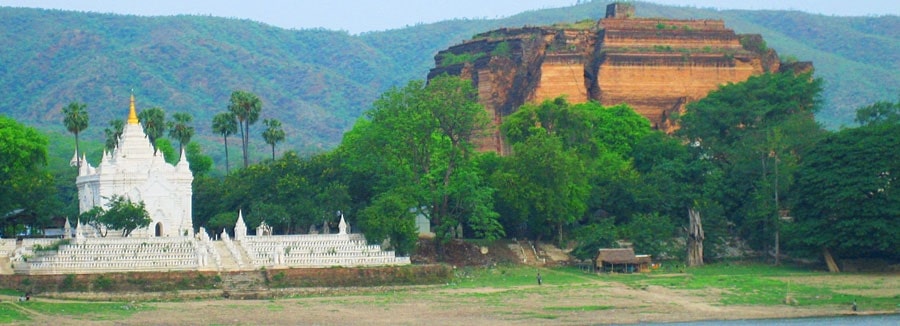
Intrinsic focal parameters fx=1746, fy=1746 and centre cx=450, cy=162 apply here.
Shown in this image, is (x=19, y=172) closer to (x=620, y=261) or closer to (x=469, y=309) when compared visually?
(x=469, y=309)

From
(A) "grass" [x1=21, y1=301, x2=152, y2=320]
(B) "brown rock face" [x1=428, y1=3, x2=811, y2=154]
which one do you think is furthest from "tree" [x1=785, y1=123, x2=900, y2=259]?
(A) "grass" [x1=21, y1=301, x2=152, y2=320]

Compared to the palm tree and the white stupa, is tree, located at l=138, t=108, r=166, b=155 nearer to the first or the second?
the palm tree

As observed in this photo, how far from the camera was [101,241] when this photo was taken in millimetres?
62562

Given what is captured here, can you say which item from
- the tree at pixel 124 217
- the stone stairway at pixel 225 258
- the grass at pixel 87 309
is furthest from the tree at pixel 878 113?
the grass at pixel 87 309

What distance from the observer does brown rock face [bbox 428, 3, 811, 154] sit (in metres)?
85.6

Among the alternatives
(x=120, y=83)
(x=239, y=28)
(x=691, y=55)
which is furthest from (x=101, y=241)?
(x=239, y=28)

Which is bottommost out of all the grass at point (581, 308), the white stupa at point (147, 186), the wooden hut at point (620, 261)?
the grass at point (581, 308)

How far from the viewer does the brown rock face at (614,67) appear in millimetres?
85562

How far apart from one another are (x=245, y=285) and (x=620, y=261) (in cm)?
1454

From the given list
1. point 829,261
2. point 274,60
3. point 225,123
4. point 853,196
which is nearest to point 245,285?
point 829,261

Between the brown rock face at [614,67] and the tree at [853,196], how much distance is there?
18815 millimetres

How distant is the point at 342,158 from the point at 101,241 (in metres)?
13.8

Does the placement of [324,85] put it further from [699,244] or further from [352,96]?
[699,244]

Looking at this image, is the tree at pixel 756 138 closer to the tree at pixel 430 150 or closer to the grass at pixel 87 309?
the tree at pixel 430 150
